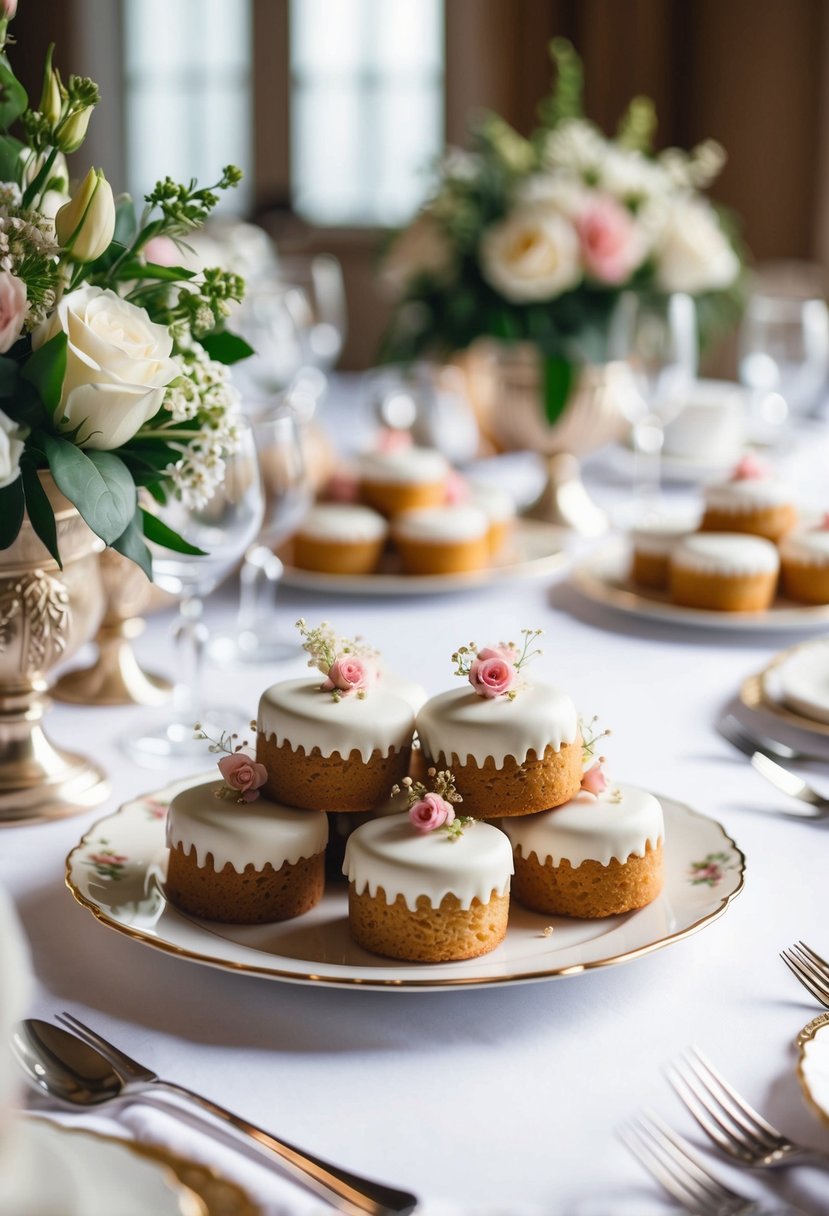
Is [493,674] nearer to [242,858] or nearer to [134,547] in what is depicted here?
[242,858]

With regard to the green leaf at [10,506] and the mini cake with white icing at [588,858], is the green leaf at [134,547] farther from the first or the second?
the mini cake with white icing at [588,858]

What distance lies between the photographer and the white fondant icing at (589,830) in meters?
0.91

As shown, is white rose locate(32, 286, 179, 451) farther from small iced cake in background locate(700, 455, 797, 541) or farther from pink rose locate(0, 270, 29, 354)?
small iced cake in background locate(700, 455, 797, 541)

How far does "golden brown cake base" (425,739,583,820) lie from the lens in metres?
0.92

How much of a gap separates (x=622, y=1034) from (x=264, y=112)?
20.2ft

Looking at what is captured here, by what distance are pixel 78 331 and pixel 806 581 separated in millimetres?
1021

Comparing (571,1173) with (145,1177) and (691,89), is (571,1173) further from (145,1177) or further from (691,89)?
(691,89)

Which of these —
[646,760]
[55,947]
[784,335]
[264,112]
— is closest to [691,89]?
[264,112]

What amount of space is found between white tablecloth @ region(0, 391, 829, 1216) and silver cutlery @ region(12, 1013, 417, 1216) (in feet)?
0.05

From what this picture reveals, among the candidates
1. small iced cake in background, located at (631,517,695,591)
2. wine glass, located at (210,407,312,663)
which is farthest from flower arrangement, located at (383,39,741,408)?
wine glass, located at (210,407,312,663)

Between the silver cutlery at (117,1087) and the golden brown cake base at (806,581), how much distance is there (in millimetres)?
1124

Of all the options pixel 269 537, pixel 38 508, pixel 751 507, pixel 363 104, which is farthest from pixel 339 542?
pixel 363 104

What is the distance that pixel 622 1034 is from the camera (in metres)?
0.83

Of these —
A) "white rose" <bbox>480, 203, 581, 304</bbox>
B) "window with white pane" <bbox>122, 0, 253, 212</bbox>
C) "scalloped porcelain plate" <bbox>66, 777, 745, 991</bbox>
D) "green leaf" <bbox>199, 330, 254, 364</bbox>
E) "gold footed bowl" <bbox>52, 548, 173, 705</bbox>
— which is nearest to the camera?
"scalloped porcelain plate" <bbox>66, 777, 745, 991</bbox>
